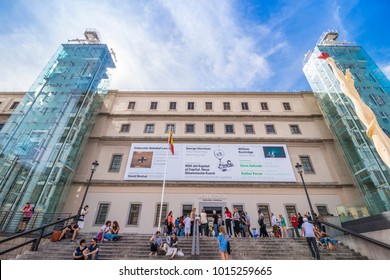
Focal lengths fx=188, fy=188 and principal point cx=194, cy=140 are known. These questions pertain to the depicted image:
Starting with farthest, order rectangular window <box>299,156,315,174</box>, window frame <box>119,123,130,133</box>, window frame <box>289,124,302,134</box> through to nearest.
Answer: window frame <box>119,123,130,133</box> → window frame <box>289,124,302,134</box> → rectangular window <box>299,156,315,174</box>

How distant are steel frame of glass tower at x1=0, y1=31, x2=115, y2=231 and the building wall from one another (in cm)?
141

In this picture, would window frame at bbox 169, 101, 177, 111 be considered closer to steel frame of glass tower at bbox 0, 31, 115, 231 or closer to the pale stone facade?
the pale stone facade

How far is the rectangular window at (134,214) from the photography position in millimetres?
16031

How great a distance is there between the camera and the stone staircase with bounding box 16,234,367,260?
8328 mm

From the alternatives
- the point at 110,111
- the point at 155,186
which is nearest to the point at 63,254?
the point at 155,186

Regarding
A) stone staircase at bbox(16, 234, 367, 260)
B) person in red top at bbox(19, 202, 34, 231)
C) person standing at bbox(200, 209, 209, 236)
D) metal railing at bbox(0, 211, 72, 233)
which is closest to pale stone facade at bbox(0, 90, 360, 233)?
metal railing at bbox(0, 211, 72, 233)

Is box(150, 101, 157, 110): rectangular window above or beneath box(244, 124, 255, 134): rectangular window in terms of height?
above

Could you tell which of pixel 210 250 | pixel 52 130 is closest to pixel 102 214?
pixel 52 130

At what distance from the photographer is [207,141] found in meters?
20.0

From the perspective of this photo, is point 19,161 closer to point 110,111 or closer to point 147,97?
point 110,111

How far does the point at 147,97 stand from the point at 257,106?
13.9m

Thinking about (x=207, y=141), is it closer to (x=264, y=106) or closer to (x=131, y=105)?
(x=264, y=106)

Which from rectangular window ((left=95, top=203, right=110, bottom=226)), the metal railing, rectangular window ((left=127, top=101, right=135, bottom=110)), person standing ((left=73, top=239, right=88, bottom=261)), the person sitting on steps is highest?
rectangular window ((left=127, top=101, right=135, bottom=110))

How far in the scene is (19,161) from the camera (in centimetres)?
1523
